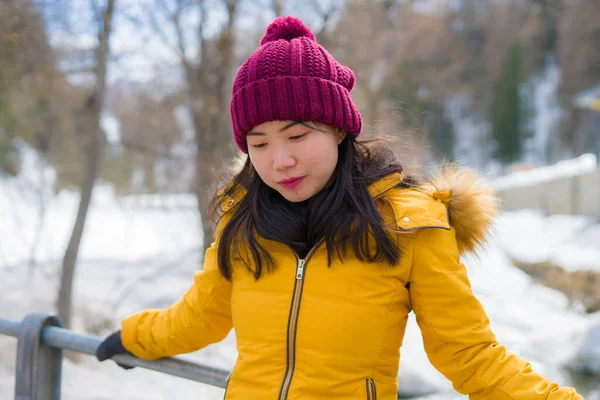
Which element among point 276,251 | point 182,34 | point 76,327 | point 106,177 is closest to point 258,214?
point 276,251

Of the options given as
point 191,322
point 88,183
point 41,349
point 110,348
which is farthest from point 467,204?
point 88,183

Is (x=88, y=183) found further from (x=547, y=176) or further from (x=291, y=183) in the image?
(x=547, y=176)

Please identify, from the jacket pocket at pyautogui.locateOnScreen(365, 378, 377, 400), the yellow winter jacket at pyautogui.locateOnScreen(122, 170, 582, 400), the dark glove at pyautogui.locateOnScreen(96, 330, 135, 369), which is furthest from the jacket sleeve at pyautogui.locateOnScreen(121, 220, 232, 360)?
the jacket pocket at pyautogui.locateOnScreen(365, 378, 377, 400)

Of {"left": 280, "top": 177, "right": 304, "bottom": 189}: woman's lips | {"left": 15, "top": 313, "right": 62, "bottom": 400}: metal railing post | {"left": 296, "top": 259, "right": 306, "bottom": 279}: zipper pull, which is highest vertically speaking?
{"left": 280, "top": 177, "right": 304, "bottom": 189}: woman's lips

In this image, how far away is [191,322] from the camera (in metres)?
1.56

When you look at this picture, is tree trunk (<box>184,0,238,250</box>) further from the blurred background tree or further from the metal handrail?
the metal handrail

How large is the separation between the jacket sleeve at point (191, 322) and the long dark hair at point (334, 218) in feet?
0.23

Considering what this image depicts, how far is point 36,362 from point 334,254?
1.11 m

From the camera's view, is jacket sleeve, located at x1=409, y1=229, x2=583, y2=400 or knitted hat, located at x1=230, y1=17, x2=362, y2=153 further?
knitted hat, located at x1=230, y1=17, x2=362, y2=153

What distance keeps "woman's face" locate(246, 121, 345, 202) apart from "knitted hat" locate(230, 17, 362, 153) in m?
0.02

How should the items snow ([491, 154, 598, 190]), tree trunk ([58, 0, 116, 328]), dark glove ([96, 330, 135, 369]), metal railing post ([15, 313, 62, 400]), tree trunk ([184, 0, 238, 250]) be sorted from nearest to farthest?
dark glove ([96, 330, 135, 369]) → metal railing post ([15, 313, 62, 400]) → tree trunk ([58, 0, 116, 328]) → tree trunk ([184, 0, 238, 250]) → snow ([491, 154, 598, 190])

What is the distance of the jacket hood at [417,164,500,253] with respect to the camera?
1.39 metres

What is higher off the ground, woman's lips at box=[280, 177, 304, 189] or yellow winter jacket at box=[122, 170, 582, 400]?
woman's lips at box=[280, 177, 304, 189]

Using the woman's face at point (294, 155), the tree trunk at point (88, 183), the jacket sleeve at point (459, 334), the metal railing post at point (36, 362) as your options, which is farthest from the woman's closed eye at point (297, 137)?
the tree trunk at point (88, 183)
